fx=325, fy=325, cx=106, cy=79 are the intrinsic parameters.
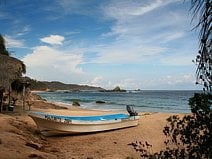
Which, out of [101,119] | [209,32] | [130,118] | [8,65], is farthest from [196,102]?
[8,65]

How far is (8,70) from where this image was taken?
17.7m

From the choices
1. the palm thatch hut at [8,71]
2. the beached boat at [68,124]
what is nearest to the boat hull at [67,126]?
the beached boat at [68,124]

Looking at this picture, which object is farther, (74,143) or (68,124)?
(68,124)

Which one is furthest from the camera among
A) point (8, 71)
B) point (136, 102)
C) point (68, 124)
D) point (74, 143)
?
point (136, 102)

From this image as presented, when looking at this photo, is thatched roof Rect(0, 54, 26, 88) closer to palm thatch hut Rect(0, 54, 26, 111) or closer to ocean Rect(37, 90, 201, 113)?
palm thatch hut Rect(0, 54, 26, 111)

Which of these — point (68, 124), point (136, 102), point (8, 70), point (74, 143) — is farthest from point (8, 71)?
point (136, 102)

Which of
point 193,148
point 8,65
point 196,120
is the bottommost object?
point 193,148

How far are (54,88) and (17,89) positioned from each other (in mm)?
158464

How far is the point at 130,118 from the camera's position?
17.7 meters

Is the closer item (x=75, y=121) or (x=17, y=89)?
(x=75, y=121)

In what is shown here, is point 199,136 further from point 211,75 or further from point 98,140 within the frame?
point 98,140

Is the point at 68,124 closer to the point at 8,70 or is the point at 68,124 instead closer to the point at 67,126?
the point at 67,126

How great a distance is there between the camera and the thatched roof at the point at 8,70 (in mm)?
17120

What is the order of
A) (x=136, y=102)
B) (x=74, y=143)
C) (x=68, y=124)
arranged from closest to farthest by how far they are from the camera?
1. (x=74, y=143)
2. (x=68, y=124)
3. (x=136, y=102)
